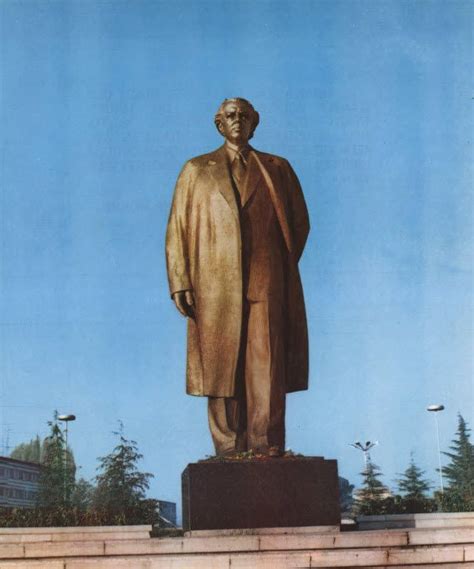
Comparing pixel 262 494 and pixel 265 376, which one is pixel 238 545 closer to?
pixel 262 494

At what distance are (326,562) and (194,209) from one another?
418 centimetres

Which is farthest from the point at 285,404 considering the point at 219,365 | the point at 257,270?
the point at 257,270

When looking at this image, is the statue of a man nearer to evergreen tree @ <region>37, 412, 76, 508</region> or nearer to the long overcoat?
the long overcoat

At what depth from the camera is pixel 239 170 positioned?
10.1m

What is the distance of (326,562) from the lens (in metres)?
7.55

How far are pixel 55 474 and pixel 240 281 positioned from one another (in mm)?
16731

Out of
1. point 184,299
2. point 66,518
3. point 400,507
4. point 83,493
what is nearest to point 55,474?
point 83,493

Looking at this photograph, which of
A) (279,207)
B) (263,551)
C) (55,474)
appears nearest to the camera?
(263,551)

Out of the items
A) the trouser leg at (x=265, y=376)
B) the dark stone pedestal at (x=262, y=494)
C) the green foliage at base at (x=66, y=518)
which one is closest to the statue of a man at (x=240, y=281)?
the trouser leg at (x=265, y=376)

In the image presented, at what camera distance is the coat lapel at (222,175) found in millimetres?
9797

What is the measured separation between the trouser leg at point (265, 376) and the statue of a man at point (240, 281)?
1 centimetres

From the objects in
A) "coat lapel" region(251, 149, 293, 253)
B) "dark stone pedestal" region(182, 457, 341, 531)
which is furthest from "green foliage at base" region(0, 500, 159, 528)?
"coat lapel" region(251, 149, 293, 253)

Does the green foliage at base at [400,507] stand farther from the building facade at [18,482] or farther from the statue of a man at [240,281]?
the building facade at [18,482]

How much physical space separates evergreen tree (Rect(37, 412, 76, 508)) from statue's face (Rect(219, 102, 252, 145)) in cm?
1539
